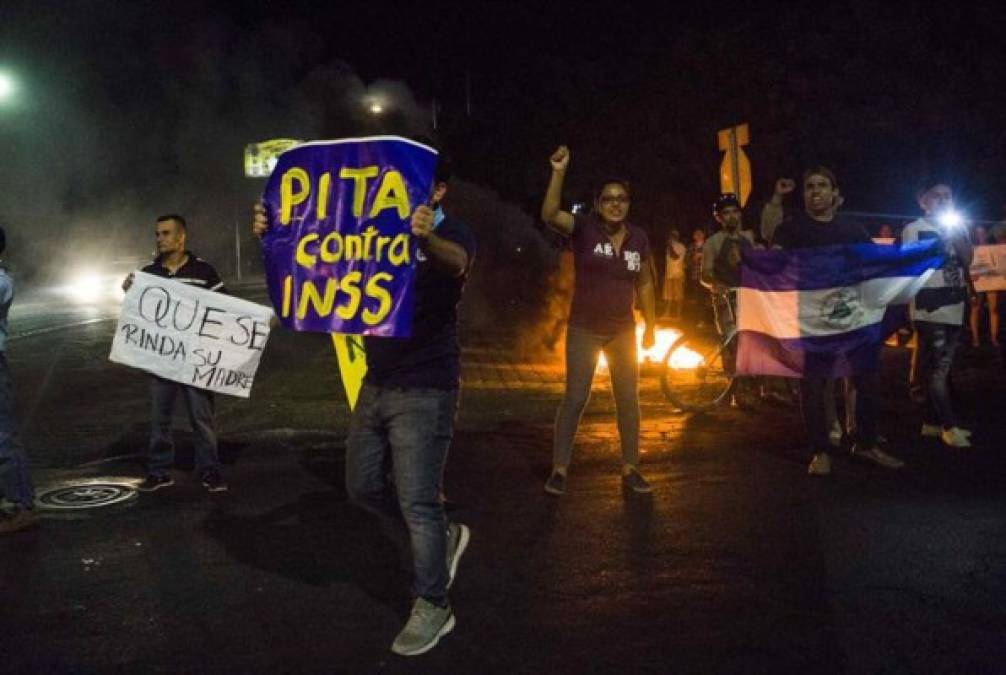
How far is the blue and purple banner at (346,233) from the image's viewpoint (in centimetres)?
378

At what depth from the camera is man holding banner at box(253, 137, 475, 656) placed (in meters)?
3.77

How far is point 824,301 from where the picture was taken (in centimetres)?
681

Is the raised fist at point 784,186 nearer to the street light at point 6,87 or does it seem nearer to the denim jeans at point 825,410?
the denim jeans at point 825,410

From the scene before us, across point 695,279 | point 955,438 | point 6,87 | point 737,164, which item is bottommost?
point 955,438

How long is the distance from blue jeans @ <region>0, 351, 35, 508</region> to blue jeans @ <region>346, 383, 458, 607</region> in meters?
2.56

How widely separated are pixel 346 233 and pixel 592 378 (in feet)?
7.99

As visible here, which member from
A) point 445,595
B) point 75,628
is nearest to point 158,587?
point 75,628

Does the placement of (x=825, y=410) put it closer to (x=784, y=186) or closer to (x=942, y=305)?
(x=942, y=305)

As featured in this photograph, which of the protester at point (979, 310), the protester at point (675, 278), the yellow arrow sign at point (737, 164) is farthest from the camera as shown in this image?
the protester at point (675, 278)

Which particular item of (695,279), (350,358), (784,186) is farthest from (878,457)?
(695,279)

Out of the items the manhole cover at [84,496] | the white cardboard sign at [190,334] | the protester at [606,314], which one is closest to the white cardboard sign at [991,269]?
the protester at [606,314]

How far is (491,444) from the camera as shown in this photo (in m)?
7.61

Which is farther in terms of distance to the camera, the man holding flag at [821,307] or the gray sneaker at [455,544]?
the man holding flag at [821,307]

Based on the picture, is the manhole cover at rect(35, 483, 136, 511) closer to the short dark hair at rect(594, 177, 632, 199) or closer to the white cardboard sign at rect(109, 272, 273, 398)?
the white cardboard sign at rect(109, 272, 273, 398)
